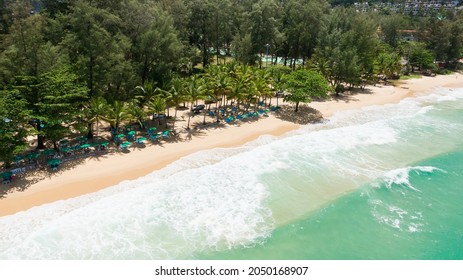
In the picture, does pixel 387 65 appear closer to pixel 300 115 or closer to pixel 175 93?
pixel 300 115

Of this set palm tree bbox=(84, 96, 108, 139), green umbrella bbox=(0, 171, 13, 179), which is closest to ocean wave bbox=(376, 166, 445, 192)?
palm tree bbox=(84, 96, 108, 139)

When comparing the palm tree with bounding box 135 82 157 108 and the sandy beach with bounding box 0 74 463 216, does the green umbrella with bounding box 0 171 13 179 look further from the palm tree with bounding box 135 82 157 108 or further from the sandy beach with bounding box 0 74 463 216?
the palm tree with bounding box 135 82 157 108

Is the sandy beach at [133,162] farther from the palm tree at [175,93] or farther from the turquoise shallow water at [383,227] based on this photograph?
the turquoise shallow water at [383,227]

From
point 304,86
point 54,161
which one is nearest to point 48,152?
point 54,161

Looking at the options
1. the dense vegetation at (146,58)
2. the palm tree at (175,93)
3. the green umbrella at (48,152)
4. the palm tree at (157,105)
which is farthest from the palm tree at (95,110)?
the palm tree at (175,93)

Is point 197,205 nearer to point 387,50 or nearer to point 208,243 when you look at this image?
point 208,243
